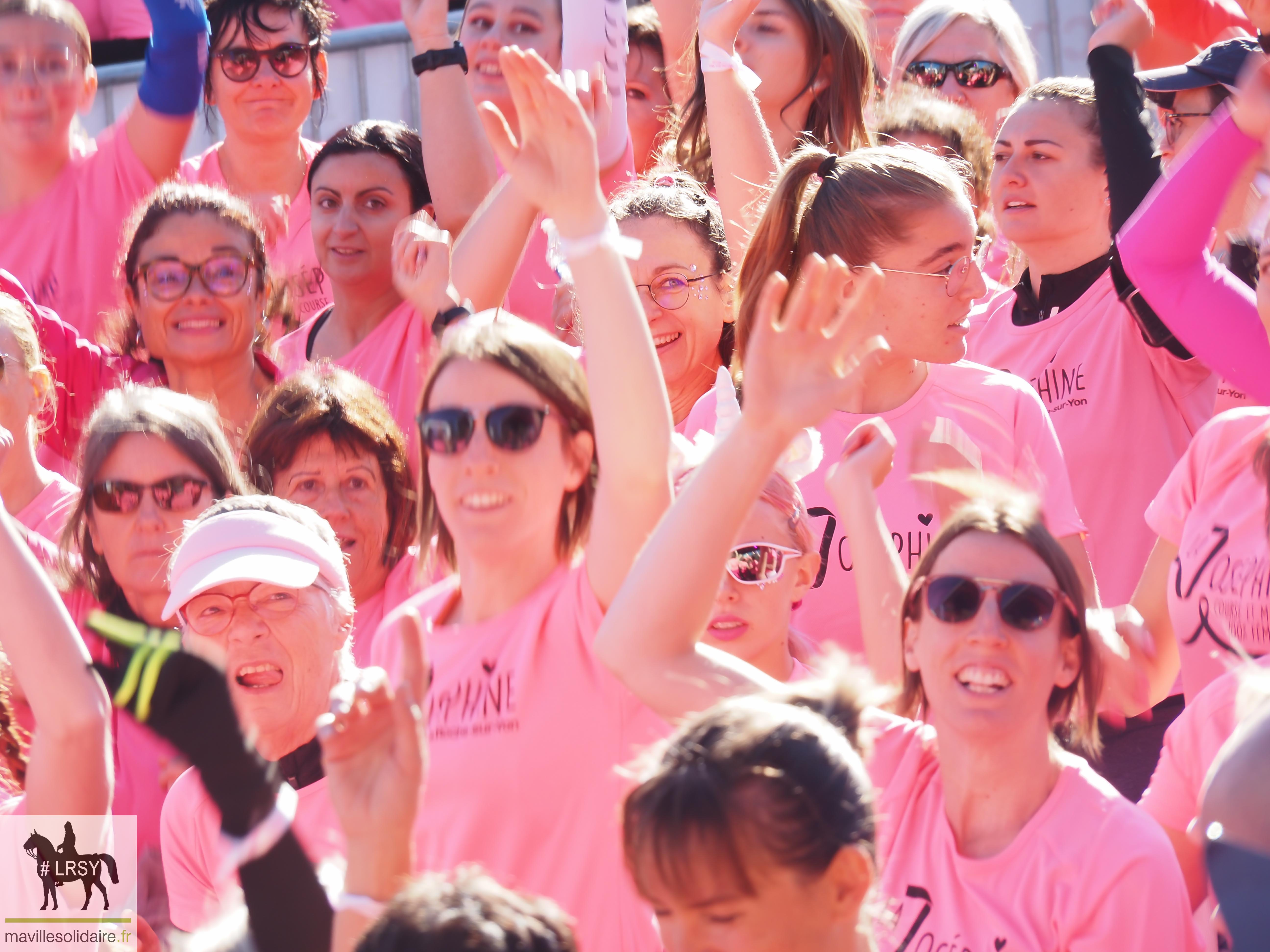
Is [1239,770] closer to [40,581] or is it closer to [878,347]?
[878,347]

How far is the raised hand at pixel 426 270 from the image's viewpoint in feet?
11.4

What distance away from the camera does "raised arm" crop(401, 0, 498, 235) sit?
4277 mm

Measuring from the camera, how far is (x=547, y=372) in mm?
2582

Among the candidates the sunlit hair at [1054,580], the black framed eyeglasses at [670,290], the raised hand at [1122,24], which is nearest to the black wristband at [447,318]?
the black framed eyeglasses at [670,290]

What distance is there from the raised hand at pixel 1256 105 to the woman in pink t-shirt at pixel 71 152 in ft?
9.22

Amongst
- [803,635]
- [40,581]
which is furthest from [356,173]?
[40,581]

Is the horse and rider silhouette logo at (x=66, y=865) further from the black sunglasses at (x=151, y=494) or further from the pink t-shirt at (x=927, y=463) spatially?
the pink t-shirt at (x=927, y=463)

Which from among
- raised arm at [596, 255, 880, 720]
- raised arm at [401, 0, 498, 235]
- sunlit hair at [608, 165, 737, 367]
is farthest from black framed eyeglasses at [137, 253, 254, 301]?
raised arm at [596, 255, 880, 720]

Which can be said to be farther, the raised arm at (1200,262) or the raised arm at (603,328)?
the raised arm at (1200,262)

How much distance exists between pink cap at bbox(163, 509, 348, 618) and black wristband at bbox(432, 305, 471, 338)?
1.97 feet

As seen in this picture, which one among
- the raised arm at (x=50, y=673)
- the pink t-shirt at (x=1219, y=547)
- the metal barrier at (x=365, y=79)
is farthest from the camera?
the metal barrier at (x=365, y=79)

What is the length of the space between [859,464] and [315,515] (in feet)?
3.31

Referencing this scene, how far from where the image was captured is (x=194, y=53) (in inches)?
179

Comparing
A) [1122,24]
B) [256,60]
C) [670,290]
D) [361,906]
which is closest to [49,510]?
[670,290]
